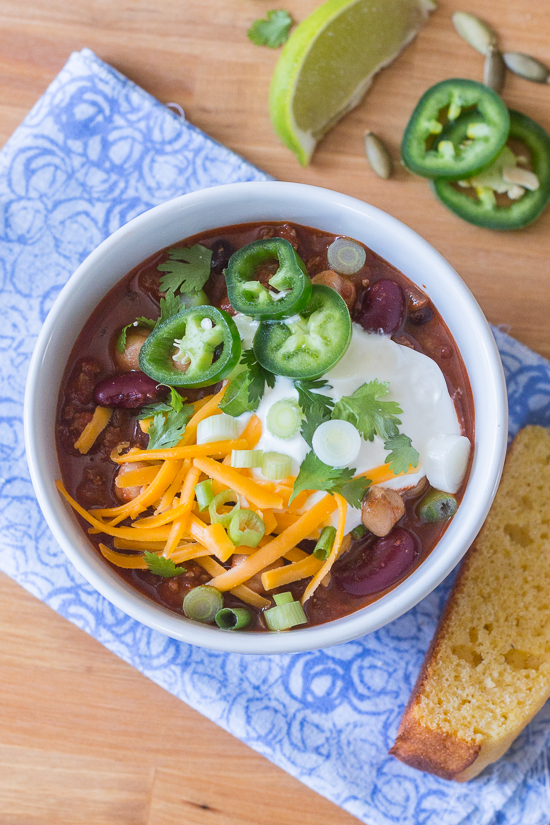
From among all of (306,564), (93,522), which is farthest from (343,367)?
(93,522)

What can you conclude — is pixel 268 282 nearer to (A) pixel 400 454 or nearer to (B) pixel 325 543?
(A) pixel 400 454

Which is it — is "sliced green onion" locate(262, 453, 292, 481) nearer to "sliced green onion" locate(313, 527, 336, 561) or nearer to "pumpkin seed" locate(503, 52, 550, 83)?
"sliced green onion" locate(313, 527, 336, 561)

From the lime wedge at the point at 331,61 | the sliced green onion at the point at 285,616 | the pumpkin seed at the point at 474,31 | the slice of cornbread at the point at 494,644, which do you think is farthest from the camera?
the pumpkin seed at the point at 474,31

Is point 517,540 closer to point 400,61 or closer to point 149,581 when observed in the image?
point 149,581

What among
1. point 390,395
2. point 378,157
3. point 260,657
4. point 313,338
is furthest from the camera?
point 378,157

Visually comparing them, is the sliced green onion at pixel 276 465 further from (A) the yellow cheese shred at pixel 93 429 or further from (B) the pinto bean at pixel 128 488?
(A) the yellow cheese shred at pixel 93 429

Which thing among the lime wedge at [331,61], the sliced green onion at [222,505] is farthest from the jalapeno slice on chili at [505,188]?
the sliced green onion at [222,505]

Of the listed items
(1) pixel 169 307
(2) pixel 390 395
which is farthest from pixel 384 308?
(1) pixel 169 307
